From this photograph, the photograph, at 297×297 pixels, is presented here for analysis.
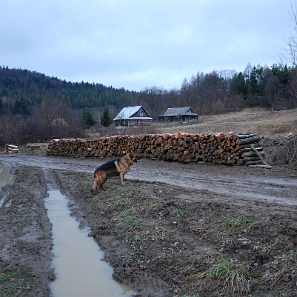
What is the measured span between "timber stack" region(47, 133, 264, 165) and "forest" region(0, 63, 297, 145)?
23.1 meters

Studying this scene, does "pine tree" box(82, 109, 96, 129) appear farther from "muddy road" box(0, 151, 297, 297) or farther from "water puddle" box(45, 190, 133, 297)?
"water puddle" box(45, 190, 133, 297)

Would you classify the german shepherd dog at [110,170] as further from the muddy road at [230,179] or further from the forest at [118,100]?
the forest at [118,100]

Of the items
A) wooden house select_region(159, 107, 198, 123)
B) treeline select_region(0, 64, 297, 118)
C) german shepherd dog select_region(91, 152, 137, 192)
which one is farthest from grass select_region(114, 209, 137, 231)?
wooden house select_region(159, 107, 198, 123)

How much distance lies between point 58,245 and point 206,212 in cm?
290

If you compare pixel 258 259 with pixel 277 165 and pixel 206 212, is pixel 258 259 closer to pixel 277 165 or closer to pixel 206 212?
pixel 206 212

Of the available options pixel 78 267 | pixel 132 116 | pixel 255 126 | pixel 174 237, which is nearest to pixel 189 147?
pixel 174 237

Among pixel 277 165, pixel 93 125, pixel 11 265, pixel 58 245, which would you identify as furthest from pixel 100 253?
pixel 93 125

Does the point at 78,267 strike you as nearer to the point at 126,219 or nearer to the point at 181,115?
the point at 126,219

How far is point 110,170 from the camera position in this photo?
411 inches

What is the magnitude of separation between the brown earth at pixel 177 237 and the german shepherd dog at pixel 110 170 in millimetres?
370

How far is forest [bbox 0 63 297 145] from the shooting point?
43.8 m

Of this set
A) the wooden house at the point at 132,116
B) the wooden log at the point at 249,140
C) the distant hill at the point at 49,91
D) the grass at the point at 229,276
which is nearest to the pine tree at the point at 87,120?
the wooden house at the point at 132,116

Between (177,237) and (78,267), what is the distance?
1700mm

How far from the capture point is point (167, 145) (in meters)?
17.0
